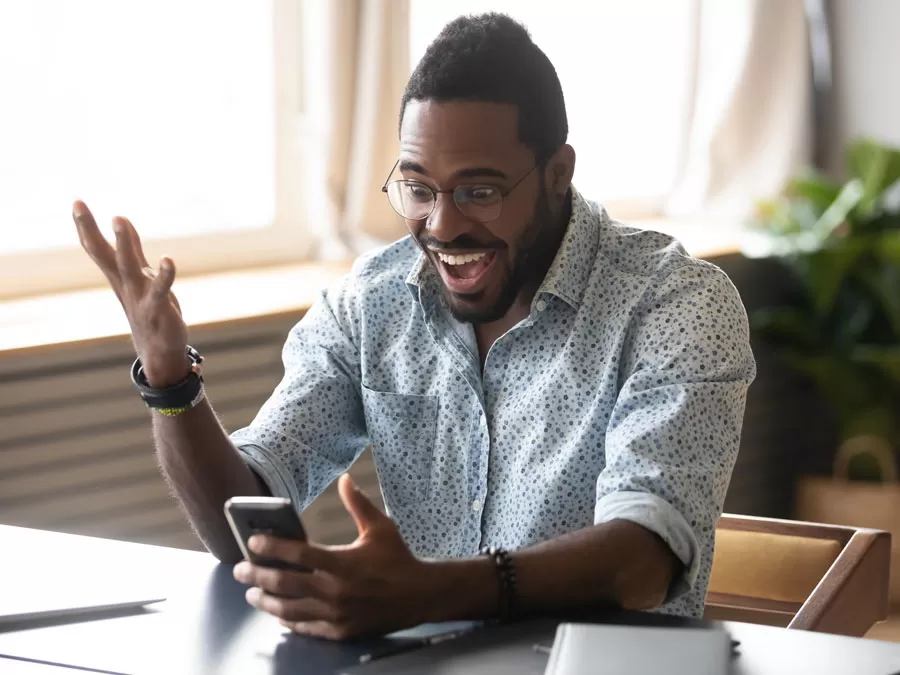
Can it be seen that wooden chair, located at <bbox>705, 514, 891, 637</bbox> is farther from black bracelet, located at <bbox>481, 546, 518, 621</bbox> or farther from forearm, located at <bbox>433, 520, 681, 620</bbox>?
black bracelet, located at <bbox>481, 546, 518, 621</bbox>

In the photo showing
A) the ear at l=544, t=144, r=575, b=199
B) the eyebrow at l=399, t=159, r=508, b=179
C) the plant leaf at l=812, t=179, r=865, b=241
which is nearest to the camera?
the eyebrow at l=399, t=159, r=508, b=179

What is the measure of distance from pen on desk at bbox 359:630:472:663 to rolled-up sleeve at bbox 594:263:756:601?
29 cm

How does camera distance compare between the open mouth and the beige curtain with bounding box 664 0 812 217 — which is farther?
the beige curtain with bounding box 664 0 812 217

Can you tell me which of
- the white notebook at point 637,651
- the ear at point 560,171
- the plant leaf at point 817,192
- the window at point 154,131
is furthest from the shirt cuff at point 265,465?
the plant leaf at point 817,192

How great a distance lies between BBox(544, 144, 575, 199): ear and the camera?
191 cm

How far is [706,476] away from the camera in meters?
1.61

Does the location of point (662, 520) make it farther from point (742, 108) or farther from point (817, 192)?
point (742, 108)

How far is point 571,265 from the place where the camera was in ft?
6.18

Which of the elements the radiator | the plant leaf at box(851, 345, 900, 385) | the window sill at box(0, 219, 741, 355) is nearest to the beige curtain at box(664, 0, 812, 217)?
the plant leaf at box(851, 345, 900, 385)

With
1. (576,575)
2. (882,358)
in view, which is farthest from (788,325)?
(576,575)

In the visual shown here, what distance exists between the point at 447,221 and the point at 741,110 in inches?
111

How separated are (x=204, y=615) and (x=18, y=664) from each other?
205 millimetres

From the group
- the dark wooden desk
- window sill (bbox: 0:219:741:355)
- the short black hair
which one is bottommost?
window sill (bbox: 0:219:741:355)

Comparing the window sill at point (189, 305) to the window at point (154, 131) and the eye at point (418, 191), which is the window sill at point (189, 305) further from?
the eye at point (418, 191)
